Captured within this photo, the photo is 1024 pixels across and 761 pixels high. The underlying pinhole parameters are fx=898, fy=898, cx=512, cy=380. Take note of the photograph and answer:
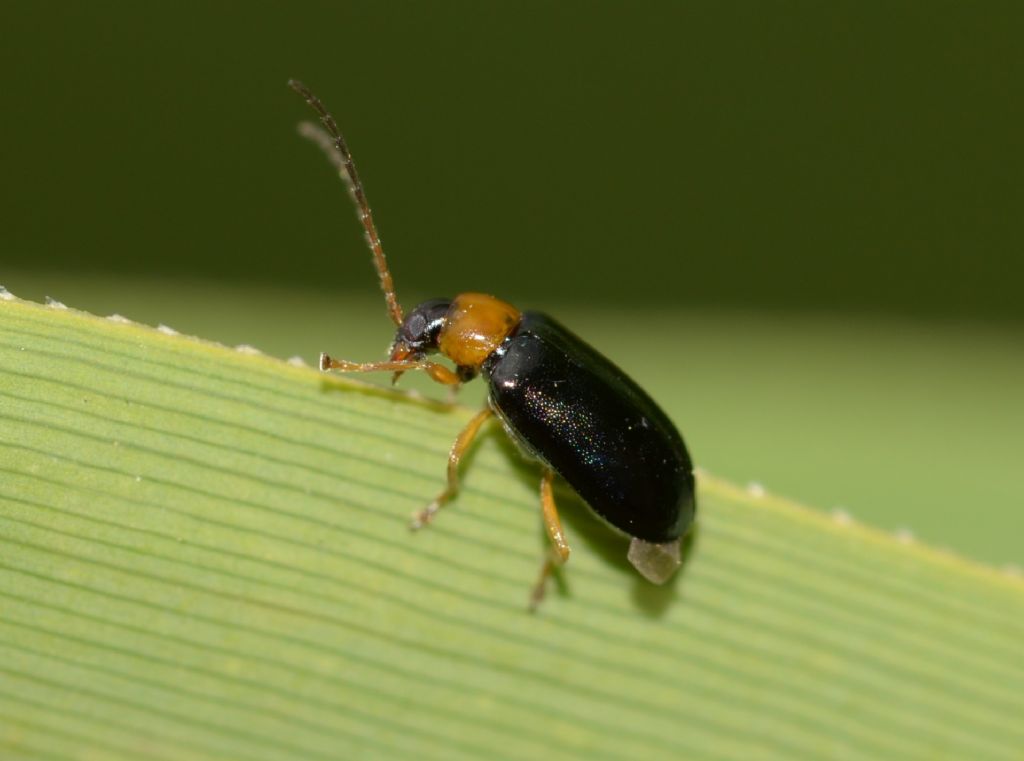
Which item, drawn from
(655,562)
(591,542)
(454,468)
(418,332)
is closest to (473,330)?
(418,332)

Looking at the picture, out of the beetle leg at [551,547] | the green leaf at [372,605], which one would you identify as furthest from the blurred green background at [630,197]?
the beetle leg at [551,547]

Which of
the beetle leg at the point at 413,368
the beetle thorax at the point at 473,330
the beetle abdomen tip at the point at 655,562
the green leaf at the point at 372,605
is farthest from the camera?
the beetle thorax at the point at 473,330

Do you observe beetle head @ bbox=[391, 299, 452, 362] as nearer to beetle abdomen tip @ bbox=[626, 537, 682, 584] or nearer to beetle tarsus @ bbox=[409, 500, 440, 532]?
beetle tarsus @ bbox=[409, 500, 440, 532]

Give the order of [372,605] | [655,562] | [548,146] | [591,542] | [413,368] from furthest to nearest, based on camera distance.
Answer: [548,146], [413,368], [591,542], [655,562], [372,605]

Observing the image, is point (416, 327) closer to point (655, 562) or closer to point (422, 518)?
point (422, 518)

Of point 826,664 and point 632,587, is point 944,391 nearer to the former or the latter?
point 826,664

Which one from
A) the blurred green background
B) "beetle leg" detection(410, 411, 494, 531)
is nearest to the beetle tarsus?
"beetle leg" detection(410, 411, 494, 531)

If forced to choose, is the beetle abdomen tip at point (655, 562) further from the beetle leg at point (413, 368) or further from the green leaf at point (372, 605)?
the beetle leg at point (413, 368)
